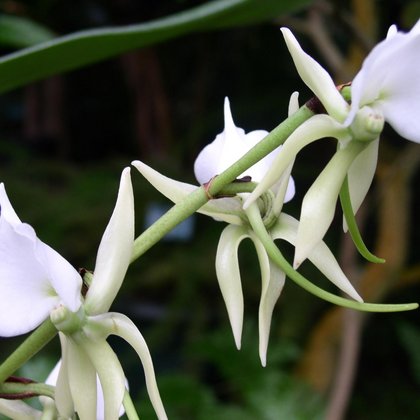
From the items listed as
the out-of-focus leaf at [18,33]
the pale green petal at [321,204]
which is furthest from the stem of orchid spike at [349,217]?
the out-of-focus leaf at [18,33]

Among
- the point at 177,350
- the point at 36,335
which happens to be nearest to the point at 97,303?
the point at 36,335

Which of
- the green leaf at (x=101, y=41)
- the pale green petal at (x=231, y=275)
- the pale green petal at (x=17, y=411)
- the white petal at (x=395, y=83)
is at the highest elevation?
the green leaf at (x=101, y=41)

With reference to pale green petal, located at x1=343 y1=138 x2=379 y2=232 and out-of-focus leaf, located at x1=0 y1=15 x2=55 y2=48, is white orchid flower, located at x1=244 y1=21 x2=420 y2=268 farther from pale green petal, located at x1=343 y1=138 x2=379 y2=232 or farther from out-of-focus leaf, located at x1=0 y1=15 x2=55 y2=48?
out-of-focus leaf, located at x1=0 y1=15 x2=55 y2=48

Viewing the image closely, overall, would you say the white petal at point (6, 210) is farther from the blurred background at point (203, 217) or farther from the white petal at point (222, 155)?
the blurred background at point (203, 217)

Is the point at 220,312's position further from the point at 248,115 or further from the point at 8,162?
the point at 8,162

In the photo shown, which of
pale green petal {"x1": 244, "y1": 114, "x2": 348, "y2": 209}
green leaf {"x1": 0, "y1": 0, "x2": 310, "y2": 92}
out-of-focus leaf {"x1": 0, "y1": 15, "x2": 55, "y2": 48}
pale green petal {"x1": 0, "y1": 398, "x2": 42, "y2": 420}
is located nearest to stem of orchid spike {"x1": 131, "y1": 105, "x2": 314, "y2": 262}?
pale green petal {"x1": 244, "y1": 114, "x2": 348, "y2": 209}
